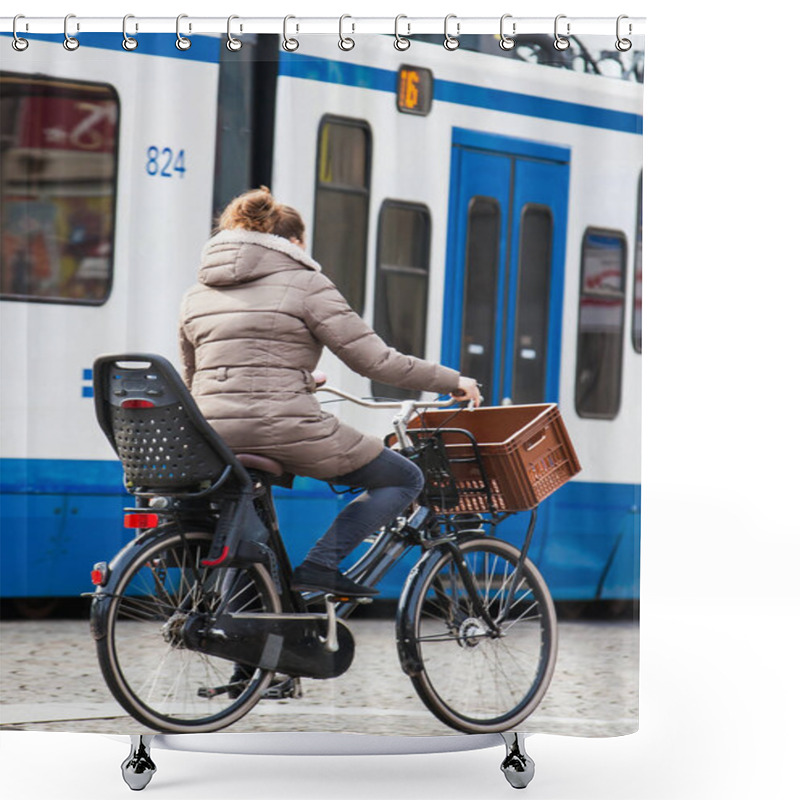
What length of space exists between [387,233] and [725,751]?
203 centimetres

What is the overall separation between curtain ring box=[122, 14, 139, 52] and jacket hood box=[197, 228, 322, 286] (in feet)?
1.95

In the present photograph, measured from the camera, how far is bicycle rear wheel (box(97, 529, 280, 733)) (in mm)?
3590

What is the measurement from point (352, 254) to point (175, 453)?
742mm

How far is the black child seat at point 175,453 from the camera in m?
3.57

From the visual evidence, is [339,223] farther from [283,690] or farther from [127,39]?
[283,690]

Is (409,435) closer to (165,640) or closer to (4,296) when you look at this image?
(165,640)

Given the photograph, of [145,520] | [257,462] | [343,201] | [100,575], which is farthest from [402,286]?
[100,575]

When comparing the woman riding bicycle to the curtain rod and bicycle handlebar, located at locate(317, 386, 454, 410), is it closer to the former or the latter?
bicycle handlebar, located at locate(317, 386, 454, 410)

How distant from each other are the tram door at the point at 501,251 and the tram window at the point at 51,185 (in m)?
0.98

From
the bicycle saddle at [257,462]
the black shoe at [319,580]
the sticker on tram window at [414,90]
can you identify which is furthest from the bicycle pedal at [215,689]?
the sticker on tram window at [414,90]

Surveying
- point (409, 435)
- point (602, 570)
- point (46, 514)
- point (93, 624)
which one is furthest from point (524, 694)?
point (46, 514)

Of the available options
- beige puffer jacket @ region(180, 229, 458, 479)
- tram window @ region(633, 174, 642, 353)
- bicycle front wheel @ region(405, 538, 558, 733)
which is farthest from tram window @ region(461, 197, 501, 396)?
bicycle front wheel @ region(405, 538, 558, 733)

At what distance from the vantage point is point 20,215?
3.82 metres

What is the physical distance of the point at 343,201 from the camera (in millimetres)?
3723
